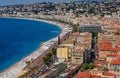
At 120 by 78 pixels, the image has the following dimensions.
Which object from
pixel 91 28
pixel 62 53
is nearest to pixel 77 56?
pixel 62 53

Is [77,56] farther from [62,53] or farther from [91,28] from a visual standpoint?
[91,28]

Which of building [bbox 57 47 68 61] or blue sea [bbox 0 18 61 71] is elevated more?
building [bbox 57 47 68 61]

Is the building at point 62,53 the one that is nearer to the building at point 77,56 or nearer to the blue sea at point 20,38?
the building at point 77,56

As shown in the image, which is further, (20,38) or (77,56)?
(20,38)

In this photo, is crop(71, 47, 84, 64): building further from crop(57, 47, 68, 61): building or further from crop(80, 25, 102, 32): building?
crop(80, 25, 102, 32): building

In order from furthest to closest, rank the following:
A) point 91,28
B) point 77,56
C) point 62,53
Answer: point 91,28 → point 62,53 → point 77,56

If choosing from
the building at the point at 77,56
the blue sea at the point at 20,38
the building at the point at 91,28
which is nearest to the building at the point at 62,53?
the building at the point at 77,56

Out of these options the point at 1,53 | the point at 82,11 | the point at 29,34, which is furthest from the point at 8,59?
the point at 82,11

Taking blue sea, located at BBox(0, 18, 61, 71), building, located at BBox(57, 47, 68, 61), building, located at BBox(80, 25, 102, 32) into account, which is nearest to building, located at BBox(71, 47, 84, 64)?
building, located at BBox(57, 47, 68, 61)

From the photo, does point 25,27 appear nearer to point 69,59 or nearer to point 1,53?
point 1,53
